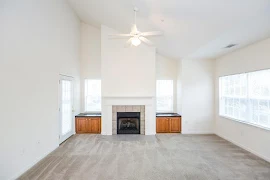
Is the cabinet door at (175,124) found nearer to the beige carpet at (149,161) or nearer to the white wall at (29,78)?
the beige carpet at (149,161)

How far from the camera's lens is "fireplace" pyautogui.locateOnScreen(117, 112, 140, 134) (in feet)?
21.5

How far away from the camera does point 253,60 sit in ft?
14.5

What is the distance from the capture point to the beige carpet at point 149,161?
3.34 m

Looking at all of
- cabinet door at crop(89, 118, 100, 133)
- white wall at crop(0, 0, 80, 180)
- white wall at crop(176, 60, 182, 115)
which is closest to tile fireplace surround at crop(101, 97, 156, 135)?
cabinet door at crop(89, 118, 100, 133)

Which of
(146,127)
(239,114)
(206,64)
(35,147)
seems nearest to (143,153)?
(146,127)

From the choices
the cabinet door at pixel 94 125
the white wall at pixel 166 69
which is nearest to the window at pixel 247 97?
the white wall at pixel 166 69

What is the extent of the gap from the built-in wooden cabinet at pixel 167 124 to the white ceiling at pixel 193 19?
251cm

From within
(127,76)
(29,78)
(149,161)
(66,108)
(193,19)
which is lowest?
(149,161)

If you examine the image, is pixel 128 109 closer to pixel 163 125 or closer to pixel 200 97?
pixel 163 125

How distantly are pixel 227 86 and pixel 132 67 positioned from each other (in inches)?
135

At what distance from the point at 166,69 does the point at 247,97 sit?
319cm

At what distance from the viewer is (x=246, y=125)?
4.70m

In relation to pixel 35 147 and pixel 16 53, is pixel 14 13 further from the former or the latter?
pixel 35 147

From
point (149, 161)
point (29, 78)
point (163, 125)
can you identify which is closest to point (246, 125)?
point (163, 125)
